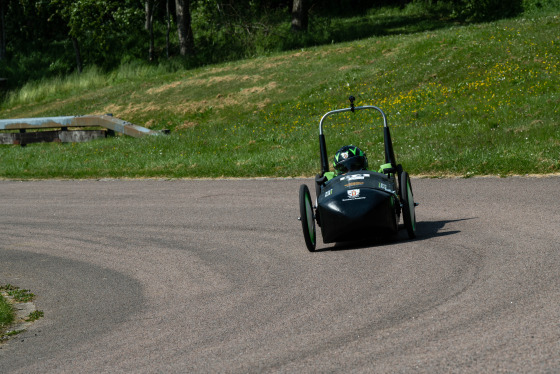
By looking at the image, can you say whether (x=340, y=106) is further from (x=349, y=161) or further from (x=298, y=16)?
(x=298, y=16)

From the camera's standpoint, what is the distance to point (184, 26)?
37406mm

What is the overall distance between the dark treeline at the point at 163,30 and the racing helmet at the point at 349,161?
2664cm

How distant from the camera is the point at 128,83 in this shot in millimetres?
35469

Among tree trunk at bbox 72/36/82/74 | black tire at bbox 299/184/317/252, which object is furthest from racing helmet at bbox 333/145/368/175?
tree trunk at bbox 72/36/82/74

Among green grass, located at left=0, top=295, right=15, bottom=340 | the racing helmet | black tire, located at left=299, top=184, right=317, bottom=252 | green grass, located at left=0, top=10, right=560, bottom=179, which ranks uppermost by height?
the racing helmet

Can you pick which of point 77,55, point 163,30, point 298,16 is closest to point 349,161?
point 298,16

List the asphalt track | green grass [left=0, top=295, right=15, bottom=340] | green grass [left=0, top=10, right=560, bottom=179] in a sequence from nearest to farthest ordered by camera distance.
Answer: the asphalt track
green grass [left=0, top=295, right=15, bottom=340]
green grass [left=0, top=10, right=560, bottom=179]

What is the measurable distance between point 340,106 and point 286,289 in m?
16.6

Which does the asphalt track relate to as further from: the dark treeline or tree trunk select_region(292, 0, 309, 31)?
tree trunk select_region(292, 0, 309, 31)

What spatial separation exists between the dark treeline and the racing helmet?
26637 millimetres

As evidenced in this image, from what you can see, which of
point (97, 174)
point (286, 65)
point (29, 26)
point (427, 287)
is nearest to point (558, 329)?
point (427, 287)

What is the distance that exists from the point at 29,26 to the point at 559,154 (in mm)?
41172

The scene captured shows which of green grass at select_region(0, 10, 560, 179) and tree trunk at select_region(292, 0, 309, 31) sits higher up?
tree trunk at select_region(292, 0, 309, 31)

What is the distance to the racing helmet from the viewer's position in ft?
33.0
